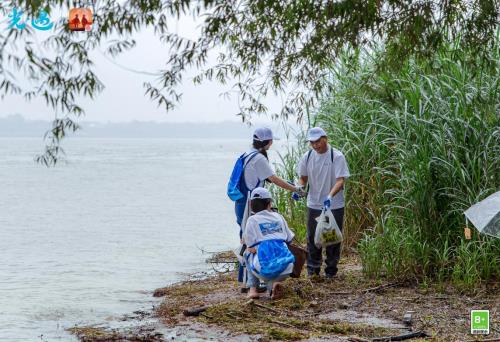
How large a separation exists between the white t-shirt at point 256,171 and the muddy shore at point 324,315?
107 centimetres

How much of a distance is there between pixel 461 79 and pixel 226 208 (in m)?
19.4

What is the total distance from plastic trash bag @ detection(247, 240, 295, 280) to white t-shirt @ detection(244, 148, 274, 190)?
2.41 ft

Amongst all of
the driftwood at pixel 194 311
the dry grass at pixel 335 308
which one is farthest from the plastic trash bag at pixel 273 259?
the driftwood at pixel 194 311

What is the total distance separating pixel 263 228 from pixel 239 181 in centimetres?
67

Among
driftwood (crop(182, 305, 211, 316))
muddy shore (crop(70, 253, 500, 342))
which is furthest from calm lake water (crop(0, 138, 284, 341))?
driftwood (crop(182, 305, 211, 316))

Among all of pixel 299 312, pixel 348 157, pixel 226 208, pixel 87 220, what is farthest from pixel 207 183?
pixel 299 312

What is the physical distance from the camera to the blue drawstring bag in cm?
856

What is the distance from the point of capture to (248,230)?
865 cm

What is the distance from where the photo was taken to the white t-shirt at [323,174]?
946 cm

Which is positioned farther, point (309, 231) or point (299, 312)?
point (309, 231)

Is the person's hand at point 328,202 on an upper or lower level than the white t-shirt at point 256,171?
lower

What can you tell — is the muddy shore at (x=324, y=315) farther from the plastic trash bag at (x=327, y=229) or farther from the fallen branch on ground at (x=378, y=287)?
the plastic trash bag at (x=327, y=229)

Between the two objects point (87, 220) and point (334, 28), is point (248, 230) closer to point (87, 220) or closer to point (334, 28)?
point (334, 28)

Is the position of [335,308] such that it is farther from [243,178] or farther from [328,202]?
[243,178]
